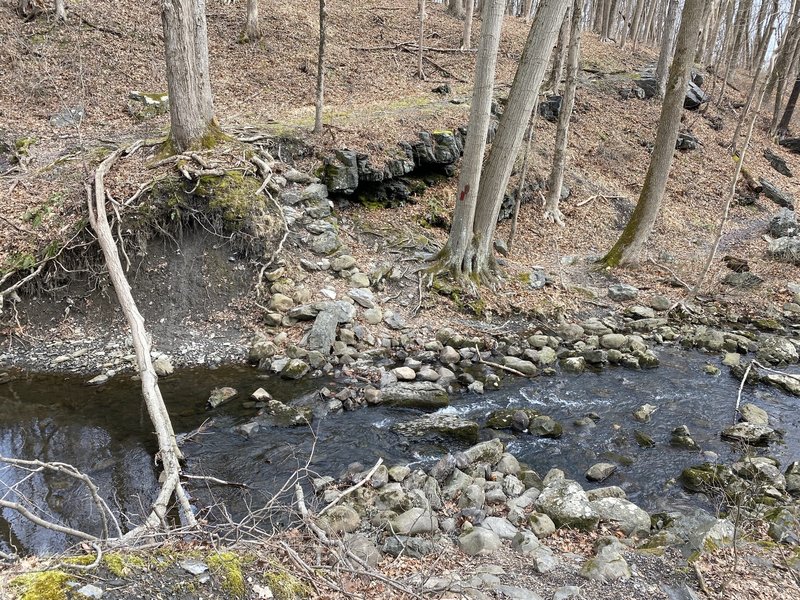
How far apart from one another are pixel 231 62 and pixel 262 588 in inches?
690

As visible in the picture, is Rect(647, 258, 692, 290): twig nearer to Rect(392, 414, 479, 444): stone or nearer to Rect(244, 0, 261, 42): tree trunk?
Rect(392, 414, 479, 444): stone

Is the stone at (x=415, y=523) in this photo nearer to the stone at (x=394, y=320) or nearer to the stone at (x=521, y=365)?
the stone at (x=521, y=365)

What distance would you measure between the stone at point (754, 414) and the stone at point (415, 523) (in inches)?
204

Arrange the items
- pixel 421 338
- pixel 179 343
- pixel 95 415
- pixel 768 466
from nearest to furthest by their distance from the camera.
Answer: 1. pixel 768 466
2. pixel 95 415
3. pixel 179 343
4. pixel 421 338

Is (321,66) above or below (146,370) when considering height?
above

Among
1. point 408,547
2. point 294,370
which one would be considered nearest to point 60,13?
point 294,370

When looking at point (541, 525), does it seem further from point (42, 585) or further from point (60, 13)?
point (60, 13)

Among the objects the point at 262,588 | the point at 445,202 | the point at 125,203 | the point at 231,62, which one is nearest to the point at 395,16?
the point at 231,62

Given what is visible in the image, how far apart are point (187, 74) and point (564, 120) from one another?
372 inches

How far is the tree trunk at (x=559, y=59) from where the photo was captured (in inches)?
596

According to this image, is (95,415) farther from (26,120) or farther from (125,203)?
(26,120)

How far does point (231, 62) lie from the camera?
16375 mm

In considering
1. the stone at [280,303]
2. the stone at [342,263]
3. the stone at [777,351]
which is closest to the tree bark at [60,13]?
the stone at [342,263]

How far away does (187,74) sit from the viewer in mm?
9141
